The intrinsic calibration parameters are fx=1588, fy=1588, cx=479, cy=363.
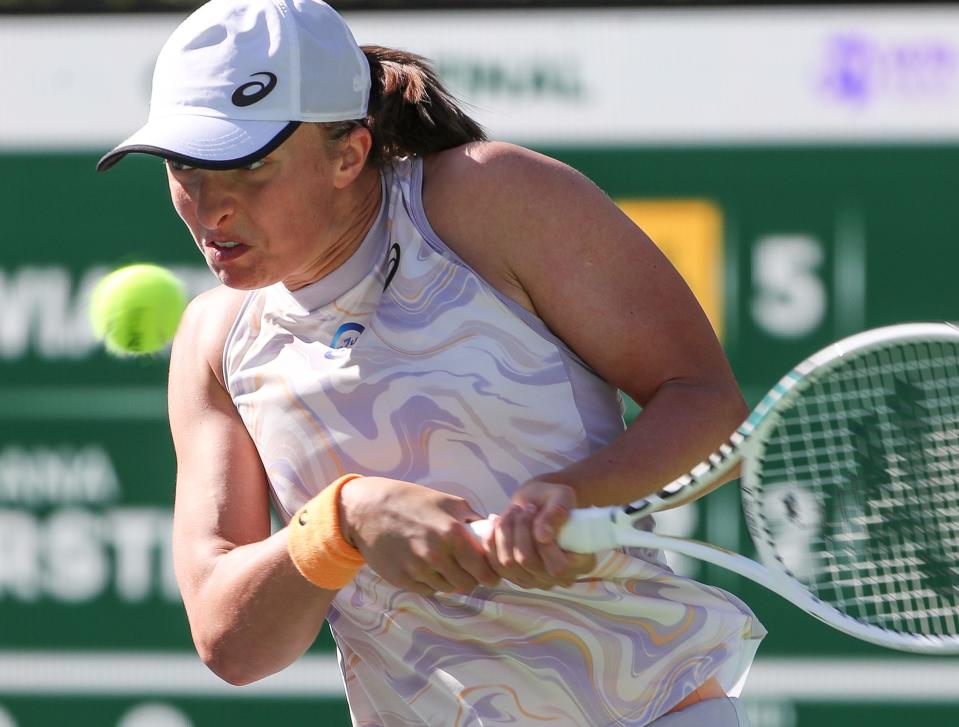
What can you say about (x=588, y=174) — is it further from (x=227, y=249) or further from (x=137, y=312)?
(x=227, y=249)

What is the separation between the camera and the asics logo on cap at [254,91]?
6.17 feet

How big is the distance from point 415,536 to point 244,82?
0.58 meters

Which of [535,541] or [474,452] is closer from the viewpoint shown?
[535,541]

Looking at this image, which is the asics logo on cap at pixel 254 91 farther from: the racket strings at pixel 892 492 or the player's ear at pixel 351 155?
the racket strings at pixel 892 492

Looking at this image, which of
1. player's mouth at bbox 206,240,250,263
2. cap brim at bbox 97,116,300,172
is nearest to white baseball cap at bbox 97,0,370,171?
cap brim at bbox 97,116,300,172

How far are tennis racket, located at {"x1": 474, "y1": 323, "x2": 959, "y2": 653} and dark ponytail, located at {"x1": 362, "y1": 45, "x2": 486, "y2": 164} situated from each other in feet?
1.75

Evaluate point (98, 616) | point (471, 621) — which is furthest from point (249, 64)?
point (98, 616)

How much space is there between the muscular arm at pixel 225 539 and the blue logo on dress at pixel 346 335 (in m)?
0.19

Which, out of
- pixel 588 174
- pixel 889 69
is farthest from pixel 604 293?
pixel 889 69

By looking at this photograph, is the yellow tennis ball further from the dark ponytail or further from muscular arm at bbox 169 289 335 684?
the dark ponytail

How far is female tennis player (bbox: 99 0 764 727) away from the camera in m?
1.88

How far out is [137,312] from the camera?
2.43 meters

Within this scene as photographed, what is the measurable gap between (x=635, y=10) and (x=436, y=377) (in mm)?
2326

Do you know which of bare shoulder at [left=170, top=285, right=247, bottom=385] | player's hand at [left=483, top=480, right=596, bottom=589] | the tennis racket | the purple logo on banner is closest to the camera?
player's hand at [left=483, top=480, right=596, bottom=589]
